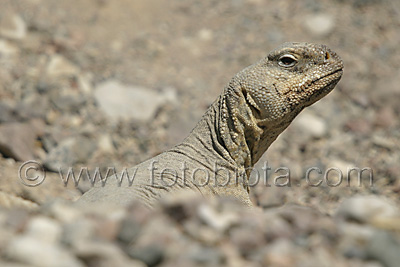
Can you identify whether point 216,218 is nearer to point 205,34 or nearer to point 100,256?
point 100,256

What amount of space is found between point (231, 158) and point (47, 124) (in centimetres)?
516

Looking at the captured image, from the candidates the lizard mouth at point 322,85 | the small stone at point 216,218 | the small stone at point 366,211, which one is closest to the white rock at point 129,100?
the lizard mouth at point 322,85

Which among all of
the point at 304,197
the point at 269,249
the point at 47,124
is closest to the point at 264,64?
the point at 304,197

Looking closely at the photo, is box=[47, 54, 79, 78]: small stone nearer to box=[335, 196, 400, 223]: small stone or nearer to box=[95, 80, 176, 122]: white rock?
box=[95, 80, 176, 122]: white rock

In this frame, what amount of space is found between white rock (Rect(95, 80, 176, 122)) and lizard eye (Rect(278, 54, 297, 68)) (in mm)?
4747

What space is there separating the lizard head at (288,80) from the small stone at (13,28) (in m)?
7.46

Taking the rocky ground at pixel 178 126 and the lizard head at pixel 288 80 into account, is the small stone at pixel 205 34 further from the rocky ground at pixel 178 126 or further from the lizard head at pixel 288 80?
the lizard head at pixel 288 80

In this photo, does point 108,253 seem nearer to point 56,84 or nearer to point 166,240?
point 166,240

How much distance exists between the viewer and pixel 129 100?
11.4m

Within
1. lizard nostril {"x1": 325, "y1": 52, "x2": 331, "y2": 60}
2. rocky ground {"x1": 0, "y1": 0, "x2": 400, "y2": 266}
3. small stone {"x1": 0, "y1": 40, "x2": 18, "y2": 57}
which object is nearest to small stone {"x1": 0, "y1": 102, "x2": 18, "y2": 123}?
rocky ground {"x1": 0, "y1": 0, "x2": 400, "y2": 266}

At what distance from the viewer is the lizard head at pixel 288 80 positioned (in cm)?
655

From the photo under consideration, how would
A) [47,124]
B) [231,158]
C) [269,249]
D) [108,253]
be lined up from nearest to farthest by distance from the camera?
[108,253], [269,249], [231,158], [47,124]

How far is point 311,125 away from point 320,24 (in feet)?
11.8

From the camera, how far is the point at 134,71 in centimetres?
1241
